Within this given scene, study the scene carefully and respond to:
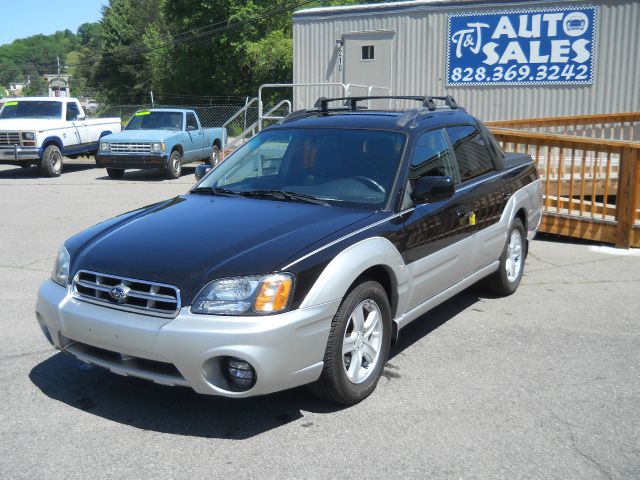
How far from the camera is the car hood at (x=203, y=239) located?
3.93m

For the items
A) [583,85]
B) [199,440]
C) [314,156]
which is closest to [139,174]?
[583,85]

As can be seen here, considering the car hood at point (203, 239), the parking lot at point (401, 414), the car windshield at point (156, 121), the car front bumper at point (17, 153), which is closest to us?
the parking lot at point (401, 414)

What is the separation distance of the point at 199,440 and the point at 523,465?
66.6 inches

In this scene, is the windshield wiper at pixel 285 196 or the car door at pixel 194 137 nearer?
the windshield wiper at pixel 285 196

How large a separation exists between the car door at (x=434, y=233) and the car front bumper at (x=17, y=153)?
14.4 metres

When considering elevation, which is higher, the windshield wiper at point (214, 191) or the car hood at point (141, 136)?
the windshield wiper at point (214, 191)

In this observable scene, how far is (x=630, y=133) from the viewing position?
14.7 m

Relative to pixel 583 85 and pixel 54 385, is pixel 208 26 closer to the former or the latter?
pixel 583 85

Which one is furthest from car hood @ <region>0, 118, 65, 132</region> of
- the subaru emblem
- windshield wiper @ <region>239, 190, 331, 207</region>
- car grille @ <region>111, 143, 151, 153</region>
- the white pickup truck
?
the subaru emblem

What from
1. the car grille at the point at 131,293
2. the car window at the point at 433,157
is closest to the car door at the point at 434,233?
the car window at the point at 433,157

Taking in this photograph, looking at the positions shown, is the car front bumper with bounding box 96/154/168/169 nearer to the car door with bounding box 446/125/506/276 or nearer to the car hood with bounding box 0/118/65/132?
the car hood with bounding box 0/118/65/132

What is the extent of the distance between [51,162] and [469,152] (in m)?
14.5

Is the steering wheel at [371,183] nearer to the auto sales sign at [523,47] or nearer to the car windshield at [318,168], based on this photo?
the car windshield at [318,168]

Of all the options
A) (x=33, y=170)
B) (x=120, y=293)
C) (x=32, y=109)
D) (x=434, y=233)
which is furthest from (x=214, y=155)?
(x=120, y=293)
